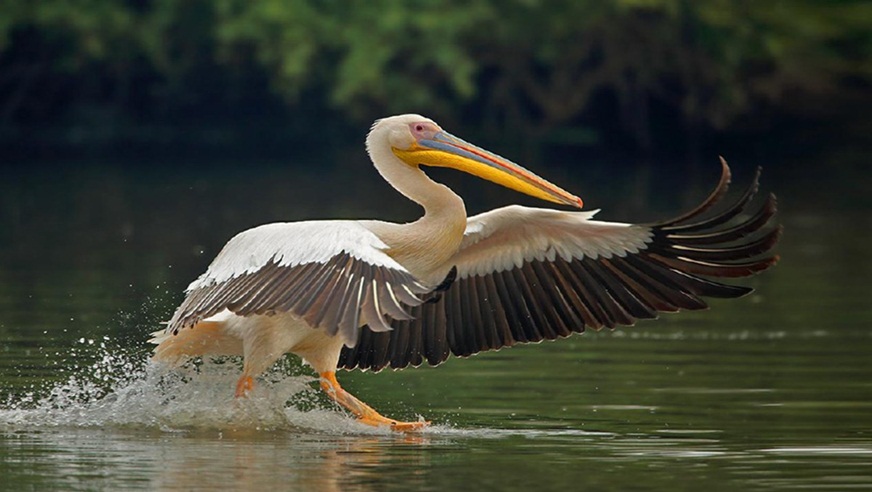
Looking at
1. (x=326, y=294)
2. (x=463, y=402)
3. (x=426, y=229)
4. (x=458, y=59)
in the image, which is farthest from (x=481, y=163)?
(x=458, y=59)

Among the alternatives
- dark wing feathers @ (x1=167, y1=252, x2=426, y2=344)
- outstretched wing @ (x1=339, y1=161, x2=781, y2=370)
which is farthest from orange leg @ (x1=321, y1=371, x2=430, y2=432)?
dark wing feathers @ (x1=167, y1=252, x2=426, y2=344)

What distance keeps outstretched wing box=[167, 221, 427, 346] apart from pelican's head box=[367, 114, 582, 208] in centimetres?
72

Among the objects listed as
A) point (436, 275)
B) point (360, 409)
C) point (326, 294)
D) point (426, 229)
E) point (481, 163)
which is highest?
point (481, 163)

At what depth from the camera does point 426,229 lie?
891 centimetres

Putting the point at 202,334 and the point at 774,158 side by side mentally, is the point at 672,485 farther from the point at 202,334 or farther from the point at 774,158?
the point at 774,158

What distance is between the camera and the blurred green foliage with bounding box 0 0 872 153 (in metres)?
34.7

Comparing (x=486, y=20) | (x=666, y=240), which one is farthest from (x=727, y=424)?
(x=486, y=20)

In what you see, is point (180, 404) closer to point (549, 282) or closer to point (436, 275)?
point (436, 275)

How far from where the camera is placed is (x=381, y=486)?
6.83 metres

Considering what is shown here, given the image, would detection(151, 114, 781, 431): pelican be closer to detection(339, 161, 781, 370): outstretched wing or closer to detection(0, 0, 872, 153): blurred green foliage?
detection(339, 161, 781, 370): outstretched wing

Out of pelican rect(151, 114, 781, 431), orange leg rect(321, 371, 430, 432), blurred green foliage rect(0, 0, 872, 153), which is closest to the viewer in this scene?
pelican rect(151, 114, 781, 431)

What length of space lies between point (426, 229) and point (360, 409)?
923 mm

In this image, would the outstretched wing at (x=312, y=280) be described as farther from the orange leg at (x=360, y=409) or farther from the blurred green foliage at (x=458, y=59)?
the blurred green foliage at (x=458, y=59)

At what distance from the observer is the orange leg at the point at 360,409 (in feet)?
28.2
